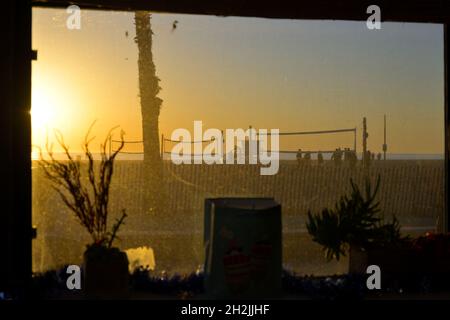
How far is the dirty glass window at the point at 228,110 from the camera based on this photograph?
4.17 metres

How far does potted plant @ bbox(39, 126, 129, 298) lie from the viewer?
3670mm

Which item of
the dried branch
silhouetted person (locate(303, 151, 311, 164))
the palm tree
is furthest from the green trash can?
silhouetted person (locate(303, 151, 311, 164))

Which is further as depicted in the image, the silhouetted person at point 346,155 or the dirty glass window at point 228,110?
the silhouetted person at point 346,155

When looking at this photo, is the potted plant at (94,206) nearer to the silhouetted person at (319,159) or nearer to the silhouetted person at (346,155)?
the silhouetted person at (319,159)

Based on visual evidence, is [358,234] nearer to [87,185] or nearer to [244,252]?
[244,252]

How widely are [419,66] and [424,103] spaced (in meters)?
0.26

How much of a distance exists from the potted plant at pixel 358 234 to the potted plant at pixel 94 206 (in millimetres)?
1243

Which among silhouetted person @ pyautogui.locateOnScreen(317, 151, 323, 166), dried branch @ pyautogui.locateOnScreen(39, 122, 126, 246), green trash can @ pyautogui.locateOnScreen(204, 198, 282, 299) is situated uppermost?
silhouetted person @ pyautogui.locateOnScreen(317, 151, 323, 166)

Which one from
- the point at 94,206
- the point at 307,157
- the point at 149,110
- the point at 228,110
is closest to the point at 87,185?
the point at 94,206

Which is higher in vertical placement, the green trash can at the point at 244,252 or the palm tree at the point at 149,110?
the palm tree at the point at 149,110

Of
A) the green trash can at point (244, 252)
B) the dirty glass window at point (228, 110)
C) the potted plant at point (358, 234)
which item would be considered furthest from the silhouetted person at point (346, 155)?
the green trash can at point (244, 252)

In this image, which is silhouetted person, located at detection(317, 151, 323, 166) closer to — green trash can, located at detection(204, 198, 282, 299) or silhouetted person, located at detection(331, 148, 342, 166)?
silhouetted person, located at detection(331, 148, 342, 166)

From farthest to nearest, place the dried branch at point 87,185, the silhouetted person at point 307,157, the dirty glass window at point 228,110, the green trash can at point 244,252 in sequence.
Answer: the silhouetted person at point 307,157 → the dirty glass window at point 228,110 → the dried branch at point 87,185 → the green trash can at point 244,252
